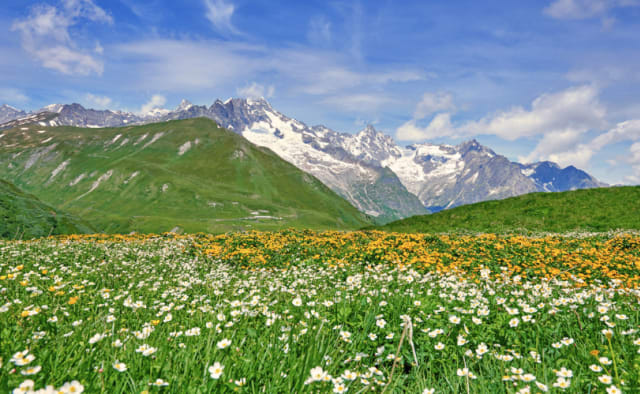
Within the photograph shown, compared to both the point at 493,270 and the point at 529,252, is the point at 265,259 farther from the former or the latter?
the point at 529,252

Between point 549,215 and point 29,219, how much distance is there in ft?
151

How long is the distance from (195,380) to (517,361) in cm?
424

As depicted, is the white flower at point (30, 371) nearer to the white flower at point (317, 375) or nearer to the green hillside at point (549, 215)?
the white flower at point (317, 375)

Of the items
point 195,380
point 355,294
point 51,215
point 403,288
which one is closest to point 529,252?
point 403,288

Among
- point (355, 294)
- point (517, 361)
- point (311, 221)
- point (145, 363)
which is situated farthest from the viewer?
point (311, 221)

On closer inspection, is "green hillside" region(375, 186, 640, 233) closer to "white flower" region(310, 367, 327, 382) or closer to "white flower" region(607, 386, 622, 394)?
"white flower" region(607, 386, 622, 394)

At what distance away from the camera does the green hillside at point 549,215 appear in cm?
2988

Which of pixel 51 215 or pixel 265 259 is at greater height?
pixel 51 215

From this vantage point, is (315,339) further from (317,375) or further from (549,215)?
(549,215)

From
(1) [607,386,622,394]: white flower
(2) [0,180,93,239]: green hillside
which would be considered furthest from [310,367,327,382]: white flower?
(2) [0,180,93,239]: green hillside

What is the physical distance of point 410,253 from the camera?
1483 centimetres

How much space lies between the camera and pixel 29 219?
2233 centimetres

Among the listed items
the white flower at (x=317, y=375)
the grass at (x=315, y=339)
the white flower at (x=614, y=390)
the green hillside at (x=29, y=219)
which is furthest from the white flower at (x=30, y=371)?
the green hillside at (x=29, y=219)

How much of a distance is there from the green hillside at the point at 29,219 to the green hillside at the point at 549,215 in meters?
33.3
